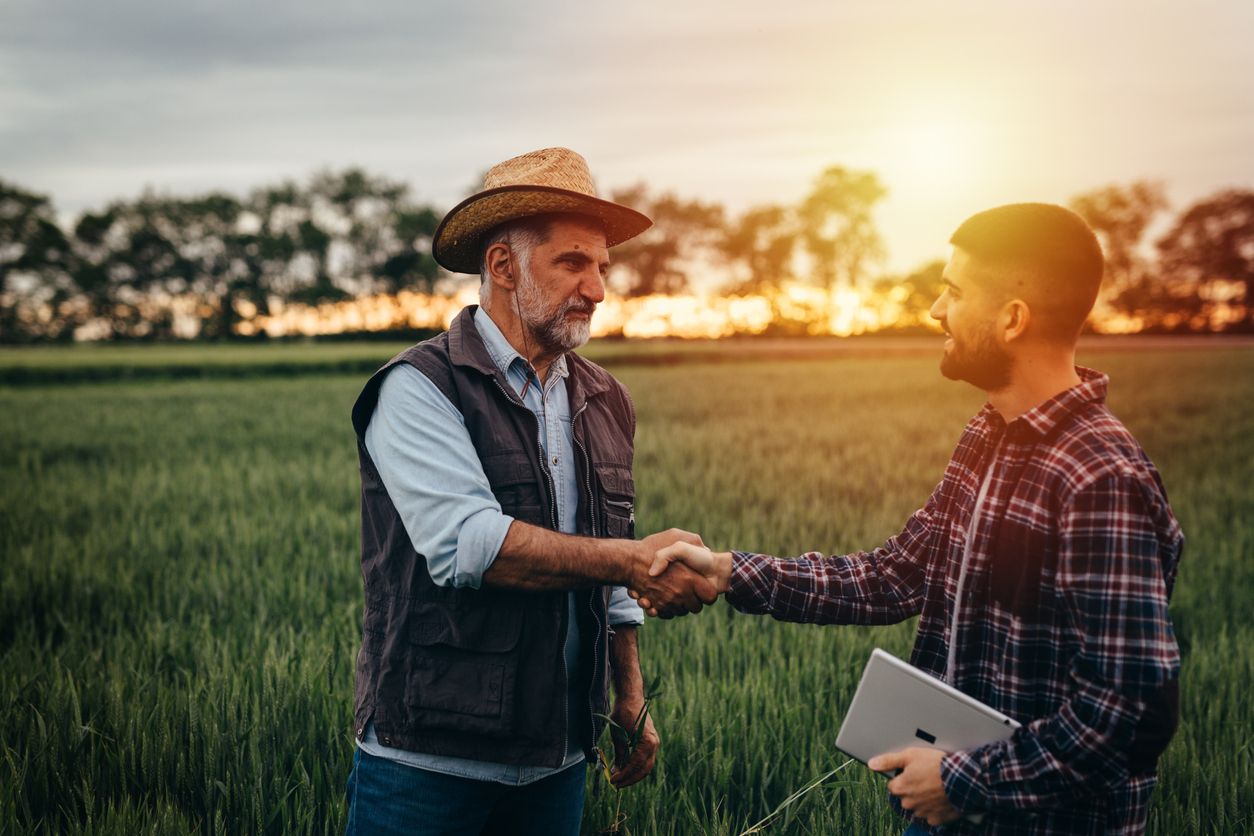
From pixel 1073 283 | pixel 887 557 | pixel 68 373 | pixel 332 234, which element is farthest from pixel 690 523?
pixel 332 234

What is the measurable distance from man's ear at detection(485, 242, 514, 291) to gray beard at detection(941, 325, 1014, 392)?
111cm

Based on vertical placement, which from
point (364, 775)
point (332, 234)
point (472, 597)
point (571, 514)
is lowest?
point (364, 775)

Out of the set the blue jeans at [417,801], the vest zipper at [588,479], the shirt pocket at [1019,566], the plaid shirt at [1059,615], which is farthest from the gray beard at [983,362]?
the blue jeans at [417,801]

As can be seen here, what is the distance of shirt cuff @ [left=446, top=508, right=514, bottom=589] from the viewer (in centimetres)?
165

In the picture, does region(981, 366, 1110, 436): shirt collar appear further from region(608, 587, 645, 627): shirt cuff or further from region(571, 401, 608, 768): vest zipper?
region(608, 587, 645, 627): shirt cuff

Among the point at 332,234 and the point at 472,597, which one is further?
the point at 332,234

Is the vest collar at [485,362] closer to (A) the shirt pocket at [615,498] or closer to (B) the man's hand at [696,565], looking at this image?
(A) the shirt pocket at [615,498]

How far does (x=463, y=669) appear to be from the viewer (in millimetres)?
1750

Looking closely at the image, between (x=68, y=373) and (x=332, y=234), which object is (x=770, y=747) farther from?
(x=332, y=234)

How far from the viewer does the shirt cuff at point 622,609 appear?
2.25 meters

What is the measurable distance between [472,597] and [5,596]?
4.55 m

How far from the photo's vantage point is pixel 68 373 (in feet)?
90.7

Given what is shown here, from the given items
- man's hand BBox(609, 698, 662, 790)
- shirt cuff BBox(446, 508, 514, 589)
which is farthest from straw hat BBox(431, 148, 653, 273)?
man's hand BBox(609, 698, 662, 790)

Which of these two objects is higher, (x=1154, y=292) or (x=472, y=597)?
(x=1154, y=292)
